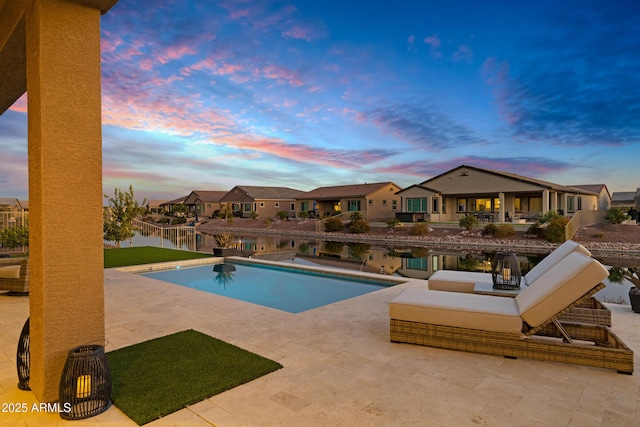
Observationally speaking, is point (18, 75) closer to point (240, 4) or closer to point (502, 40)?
point (240, 4)

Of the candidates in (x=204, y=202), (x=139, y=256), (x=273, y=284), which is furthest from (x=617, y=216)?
(x=204, y=202)

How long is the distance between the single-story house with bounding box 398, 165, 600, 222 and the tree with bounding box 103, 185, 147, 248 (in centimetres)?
2010

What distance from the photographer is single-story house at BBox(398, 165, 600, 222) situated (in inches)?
965

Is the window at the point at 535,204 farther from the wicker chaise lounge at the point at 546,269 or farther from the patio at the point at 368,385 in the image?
the patio at the point at 368,385

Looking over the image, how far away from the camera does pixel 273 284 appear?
8.28 meters

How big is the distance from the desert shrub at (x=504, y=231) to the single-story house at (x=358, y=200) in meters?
12.6

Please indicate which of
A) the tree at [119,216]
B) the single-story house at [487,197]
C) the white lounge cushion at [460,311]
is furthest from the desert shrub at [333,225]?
the white lounge cushion at [460,311]

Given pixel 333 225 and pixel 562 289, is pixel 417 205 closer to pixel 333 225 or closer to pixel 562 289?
pixel 333 225

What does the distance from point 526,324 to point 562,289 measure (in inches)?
19.2

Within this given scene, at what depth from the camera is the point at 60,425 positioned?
2.34 meters

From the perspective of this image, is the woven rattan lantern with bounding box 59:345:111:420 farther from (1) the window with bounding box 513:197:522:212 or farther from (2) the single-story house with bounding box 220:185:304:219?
(2) the single-story house with bounding box 220:185:304:219

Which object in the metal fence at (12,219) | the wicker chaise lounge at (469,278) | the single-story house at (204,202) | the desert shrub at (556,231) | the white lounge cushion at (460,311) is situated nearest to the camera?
the white lounge cushion at (460,311)

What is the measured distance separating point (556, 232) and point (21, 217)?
920 inches

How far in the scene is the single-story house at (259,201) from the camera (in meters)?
42.5
